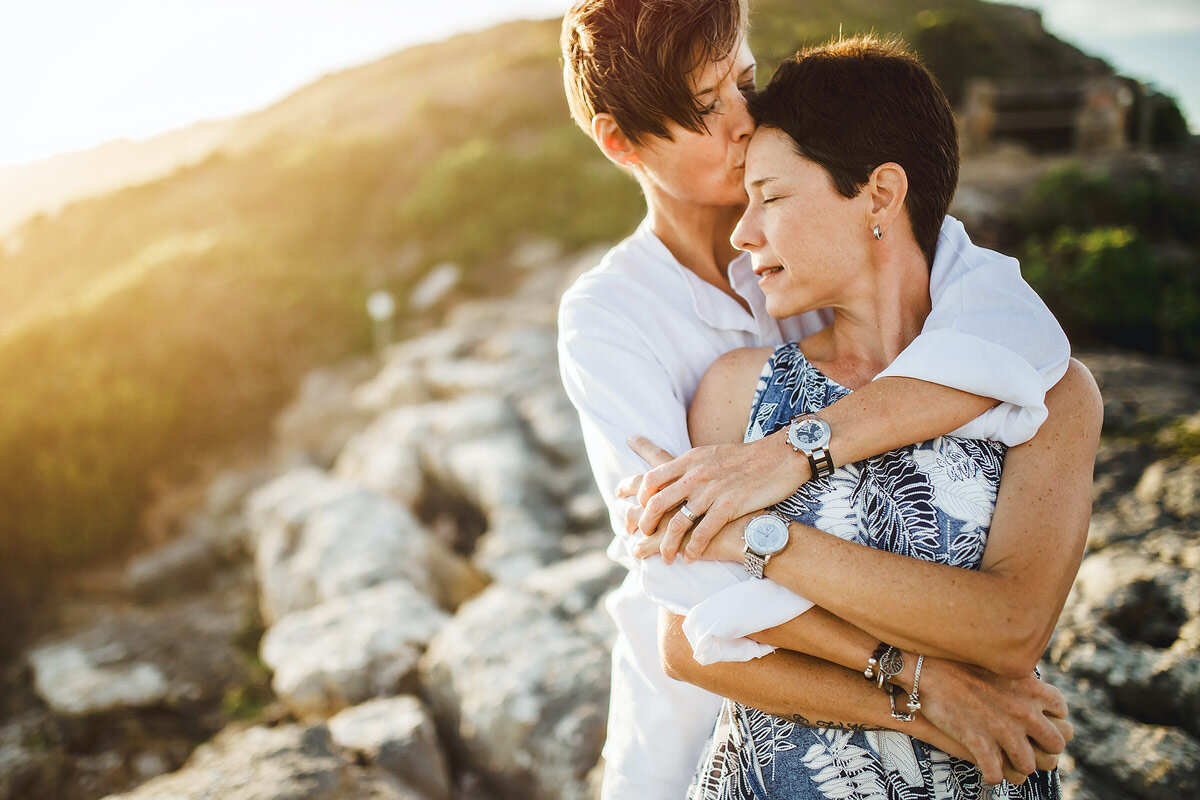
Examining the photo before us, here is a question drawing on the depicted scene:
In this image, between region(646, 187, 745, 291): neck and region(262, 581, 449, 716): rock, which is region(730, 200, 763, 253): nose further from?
region(262, 581, 449, 716): rock

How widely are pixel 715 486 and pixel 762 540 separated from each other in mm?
138

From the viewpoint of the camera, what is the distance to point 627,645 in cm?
200

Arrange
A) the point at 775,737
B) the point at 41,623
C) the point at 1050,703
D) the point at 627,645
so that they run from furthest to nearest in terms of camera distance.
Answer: the point at 41,623
the point at 627,645
the point at 775,737
the point at 1050,703

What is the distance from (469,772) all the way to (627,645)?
1806mm

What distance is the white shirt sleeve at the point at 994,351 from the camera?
56.8 inches

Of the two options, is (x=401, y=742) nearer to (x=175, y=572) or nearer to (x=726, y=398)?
(x=726, y=398)

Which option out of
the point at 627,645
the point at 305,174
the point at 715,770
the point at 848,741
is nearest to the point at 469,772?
the point at 627,645

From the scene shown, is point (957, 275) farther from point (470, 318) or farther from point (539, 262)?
point (539, 262)

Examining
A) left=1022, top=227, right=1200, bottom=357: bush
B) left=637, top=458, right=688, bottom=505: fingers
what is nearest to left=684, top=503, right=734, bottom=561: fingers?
left=637, top=458, right=688, bottom=505: fingers

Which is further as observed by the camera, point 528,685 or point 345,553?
point 345,553

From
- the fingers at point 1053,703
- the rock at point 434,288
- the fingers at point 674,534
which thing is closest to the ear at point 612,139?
the fingers at point 674,534

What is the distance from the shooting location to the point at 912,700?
1425 millimetres

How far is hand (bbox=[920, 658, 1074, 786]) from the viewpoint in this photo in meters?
1.40

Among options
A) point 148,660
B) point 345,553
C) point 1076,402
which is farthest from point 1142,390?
point 148,660
